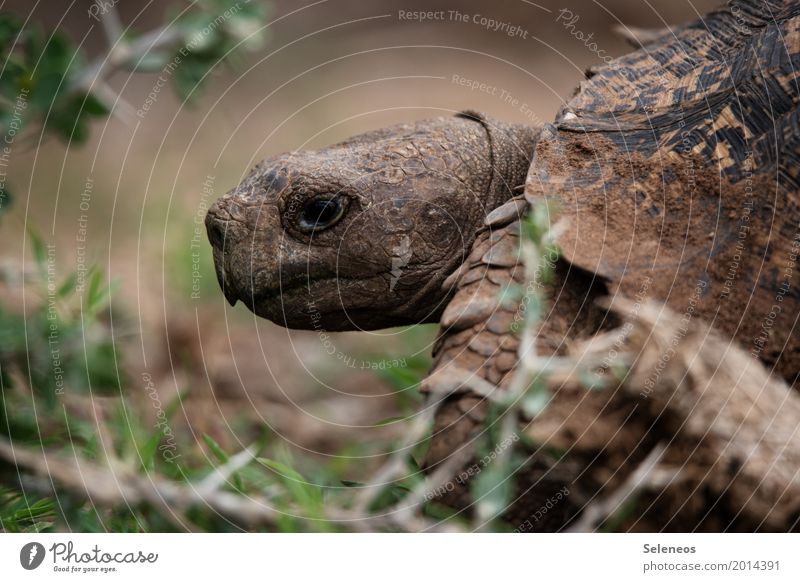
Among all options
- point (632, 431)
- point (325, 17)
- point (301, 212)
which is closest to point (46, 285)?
point (301, 212)

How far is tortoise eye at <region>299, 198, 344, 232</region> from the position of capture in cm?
216

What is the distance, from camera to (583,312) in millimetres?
1948

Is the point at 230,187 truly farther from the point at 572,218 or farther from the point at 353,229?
the point at 572,218

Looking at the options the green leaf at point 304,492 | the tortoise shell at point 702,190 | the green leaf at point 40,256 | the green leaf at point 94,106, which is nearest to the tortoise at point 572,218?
the tortoise shell at point 702,190

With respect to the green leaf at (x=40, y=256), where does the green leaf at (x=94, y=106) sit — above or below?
above

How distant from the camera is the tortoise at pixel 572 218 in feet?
6.21

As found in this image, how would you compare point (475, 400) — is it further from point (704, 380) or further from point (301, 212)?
point (301, 212)

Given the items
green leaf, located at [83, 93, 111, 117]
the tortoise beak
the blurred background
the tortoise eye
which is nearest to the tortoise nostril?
the tortoise beak

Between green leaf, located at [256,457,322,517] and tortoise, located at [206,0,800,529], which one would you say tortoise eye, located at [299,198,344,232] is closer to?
tortoise, located at [206,0,800,529]

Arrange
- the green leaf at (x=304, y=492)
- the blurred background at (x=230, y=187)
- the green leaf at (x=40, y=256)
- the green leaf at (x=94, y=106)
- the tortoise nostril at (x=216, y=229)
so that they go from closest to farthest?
the green leaf at (x=304, y=492) → the tortoise nostril at (x=216, y=229) → the green leaf at (x=40, y=256) → the green leaf at (x=94, y=106) → the blurred background at (x=230, y=187)

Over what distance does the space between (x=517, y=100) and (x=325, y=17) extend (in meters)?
2.22

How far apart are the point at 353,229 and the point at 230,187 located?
3.47m

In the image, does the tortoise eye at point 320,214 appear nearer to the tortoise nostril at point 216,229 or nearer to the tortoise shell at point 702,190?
the tortoise nostril at point 216,229

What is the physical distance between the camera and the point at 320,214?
2162 millimetres
